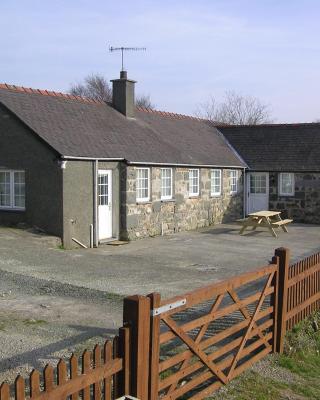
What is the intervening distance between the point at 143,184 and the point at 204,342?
1315cm

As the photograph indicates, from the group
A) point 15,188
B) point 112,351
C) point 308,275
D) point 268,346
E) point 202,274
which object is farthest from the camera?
point 15,188

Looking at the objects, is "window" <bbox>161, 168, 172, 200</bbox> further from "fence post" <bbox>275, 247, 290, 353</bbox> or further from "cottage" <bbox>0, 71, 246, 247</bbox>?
"fence post" <bbox>275, 247, 290, 353</bbox>

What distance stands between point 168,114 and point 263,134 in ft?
17.8

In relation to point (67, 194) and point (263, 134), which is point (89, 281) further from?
point (263, 134)

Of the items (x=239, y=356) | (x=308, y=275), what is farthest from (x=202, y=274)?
(x=239, y=356)

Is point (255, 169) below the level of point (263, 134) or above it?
below

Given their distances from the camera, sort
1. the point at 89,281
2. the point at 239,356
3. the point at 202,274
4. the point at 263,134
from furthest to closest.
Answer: the point at 263,134
the point at 202,274
the point at 89,281
the point at 239,356

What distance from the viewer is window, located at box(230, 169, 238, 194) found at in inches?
961

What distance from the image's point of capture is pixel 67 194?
15.0m

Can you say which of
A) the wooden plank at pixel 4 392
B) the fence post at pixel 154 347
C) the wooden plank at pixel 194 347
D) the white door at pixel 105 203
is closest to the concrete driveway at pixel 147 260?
the white door at pixel 105 203

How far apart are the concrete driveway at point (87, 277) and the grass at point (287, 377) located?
73.4 inches

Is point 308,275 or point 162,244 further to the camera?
point 162,244

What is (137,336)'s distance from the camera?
13.5ft

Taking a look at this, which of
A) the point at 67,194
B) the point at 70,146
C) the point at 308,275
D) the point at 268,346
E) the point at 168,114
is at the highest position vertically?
the point at 168,114
